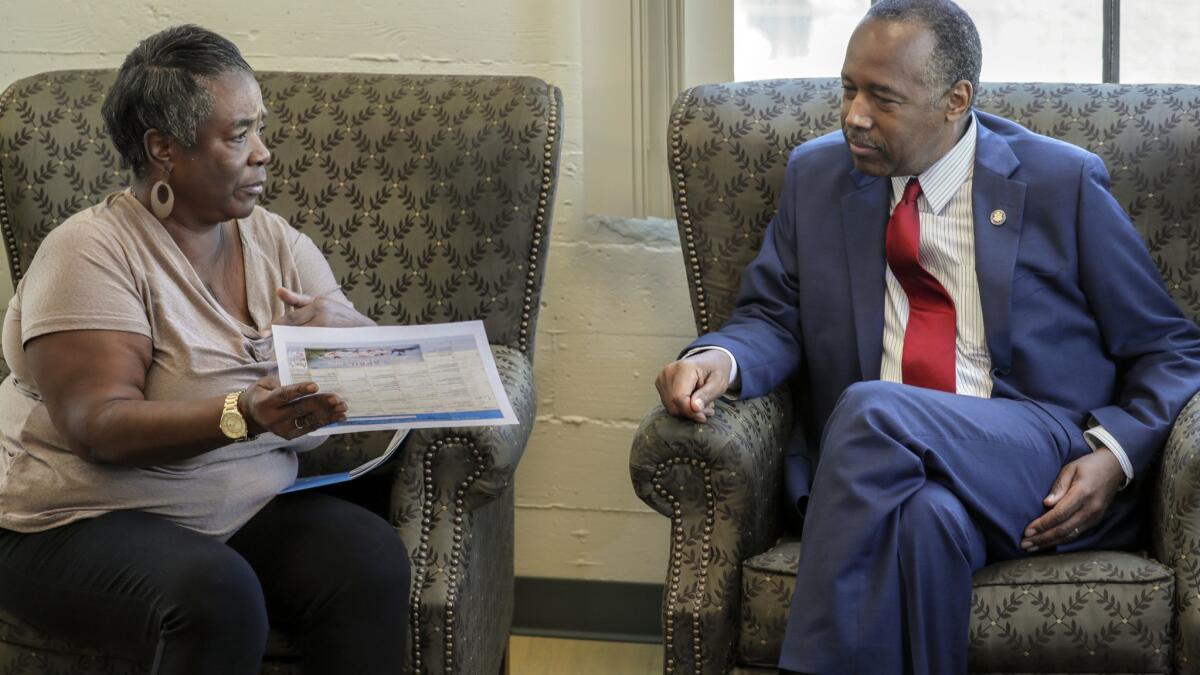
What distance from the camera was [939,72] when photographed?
2.09 m

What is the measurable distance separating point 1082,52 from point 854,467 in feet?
4.22

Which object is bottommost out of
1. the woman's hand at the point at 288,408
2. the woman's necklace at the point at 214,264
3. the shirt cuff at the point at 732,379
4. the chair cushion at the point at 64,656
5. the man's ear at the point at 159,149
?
the chair cushion at the point at 64,656

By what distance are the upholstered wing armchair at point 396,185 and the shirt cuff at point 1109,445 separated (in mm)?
848

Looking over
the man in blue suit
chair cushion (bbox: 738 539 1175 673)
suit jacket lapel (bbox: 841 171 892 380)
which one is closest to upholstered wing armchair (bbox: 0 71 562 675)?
the man in blue suit

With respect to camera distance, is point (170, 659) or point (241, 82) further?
point (241, 82)

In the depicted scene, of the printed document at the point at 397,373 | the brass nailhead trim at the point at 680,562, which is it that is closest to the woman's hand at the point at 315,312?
the printed document at the point at 397,373

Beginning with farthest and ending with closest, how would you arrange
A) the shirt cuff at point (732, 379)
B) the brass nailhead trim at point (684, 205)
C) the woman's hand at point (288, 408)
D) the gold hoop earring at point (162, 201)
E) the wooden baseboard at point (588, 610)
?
1. the wooden baseboard at point (588, 610)
2. the brass nailhead trim at point (684, 205)
3. the shirt cuff at point (732, 379)
4. the gold hoop earring at point (162, 201)
5. the woman's hand at point (288, 408)

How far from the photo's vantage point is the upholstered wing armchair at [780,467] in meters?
1.79

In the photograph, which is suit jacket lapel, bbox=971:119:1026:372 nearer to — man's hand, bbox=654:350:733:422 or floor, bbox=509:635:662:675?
man's hand, bbox=654:350:733:422

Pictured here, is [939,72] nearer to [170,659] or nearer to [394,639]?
[394,639]

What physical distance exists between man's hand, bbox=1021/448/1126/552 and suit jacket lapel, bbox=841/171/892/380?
0.34 m

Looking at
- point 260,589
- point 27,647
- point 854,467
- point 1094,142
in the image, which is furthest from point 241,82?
point 1094,142

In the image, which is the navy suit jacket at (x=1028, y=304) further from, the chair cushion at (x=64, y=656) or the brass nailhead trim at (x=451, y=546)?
the chair cushion at (x=64, y=656)

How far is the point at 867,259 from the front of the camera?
85.8 inches
